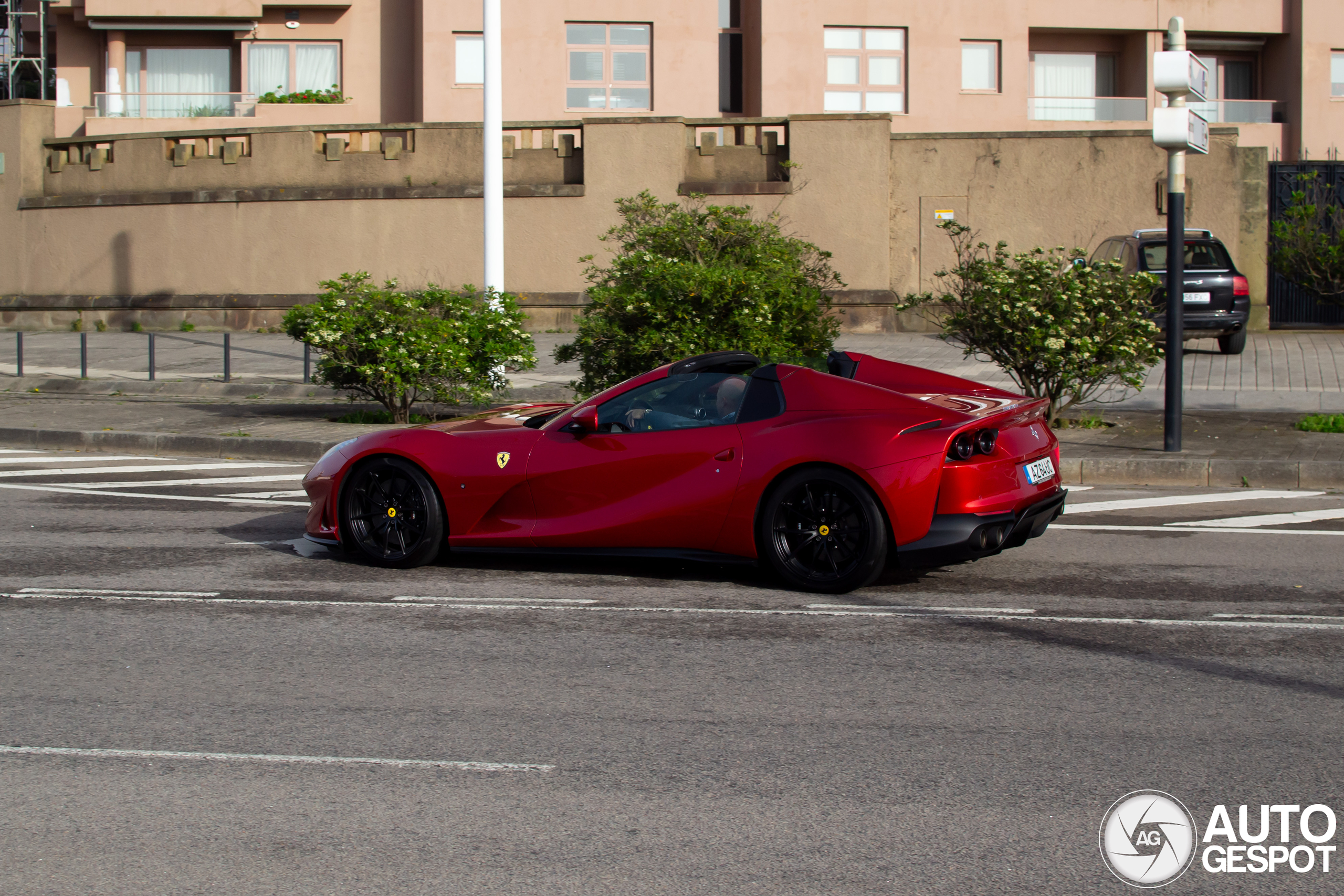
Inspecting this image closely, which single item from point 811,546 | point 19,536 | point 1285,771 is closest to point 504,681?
point 811,546

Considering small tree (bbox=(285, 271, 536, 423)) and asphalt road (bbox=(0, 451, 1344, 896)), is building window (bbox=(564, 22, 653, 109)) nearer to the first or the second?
small tree (bbox=(285, 271, 536, 423))

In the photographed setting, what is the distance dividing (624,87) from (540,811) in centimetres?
3227

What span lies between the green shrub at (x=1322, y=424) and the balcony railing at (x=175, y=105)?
29875 millimetres

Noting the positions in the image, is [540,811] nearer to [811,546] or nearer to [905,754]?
[905,754]

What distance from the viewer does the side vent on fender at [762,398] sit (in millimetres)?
7391

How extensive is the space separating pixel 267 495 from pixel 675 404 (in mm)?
4917

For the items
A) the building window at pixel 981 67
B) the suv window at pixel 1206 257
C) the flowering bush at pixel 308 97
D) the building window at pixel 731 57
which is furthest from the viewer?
the building window at pixel 731 57

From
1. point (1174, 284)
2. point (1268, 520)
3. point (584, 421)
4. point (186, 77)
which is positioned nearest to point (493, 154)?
point (1174, 284)

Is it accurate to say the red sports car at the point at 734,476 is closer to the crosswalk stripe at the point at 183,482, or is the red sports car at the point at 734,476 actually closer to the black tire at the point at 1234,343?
the crosswalk stripe at the point at 183,482

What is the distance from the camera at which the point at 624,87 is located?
34906mm

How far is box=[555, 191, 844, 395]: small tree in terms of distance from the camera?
1273 centimetres

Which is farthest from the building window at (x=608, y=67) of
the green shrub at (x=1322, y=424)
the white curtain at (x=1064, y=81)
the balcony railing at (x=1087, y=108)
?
the green shrub at (x=1322, y=424)

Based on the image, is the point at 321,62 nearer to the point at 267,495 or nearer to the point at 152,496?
the point at 152,496

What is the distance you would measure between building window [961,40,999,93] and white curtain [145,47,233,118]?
1969 cm
